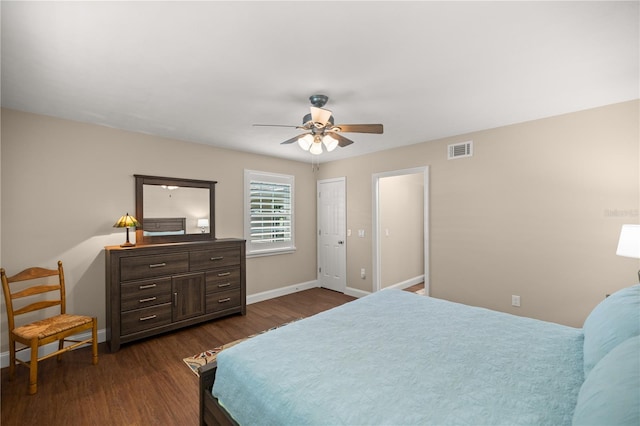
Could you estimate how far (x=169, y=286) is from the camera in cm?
339

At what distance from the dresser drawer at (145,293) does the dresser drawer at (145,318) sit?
0.06 meters

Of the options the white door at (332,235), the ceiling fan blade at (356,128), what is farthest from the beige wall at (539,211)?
the ceiling fan blade at (356,128)

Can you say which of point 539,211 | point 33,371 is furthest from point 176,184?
point 539,211

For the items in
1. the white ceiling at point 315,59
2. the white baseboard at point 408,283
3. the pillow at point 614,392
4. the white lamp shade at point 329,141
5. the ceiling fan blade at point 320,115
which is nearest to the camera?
the pillow at point 614,392

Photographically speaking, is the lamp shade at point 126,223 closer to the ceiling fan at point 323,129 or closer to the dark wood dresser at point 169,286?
the dark wood dresser at point 169,286

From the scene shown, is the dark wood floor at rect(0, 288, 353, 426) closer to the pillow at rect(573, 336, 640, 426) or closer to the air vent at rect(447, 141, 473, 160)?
the pillow at rect(573, 336, 640, 426)

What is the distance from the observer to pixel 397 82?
2262 millimetres

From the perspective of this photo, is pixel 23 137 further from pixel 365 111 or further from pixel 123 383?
pixel 365 111

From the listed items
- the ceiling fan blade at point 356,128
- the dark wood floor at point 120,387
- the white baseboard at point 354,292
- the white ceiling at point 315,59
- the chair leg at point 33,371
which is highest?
the white ceiling at point 315,59

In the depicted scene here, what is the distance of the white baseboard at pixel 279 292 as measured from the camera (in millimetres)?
4668

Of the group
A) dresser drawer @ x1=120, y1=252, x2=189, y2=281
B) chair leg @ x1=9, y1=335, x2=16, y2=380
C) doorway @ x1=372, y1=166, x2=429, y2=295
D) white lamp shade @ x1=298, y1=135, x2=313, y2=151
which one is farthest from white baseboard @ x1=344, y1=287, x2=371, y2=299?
chair leg @ x1=9, y1=335, x2=16, y2=380

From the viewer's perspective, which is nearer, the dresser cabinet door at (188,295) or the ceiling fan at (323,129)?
the ceiling fan at (323,129)

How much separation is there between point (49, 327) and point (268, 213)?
121 inches

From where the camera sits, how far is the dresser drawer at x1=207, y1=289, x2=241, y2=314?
3752 mm
